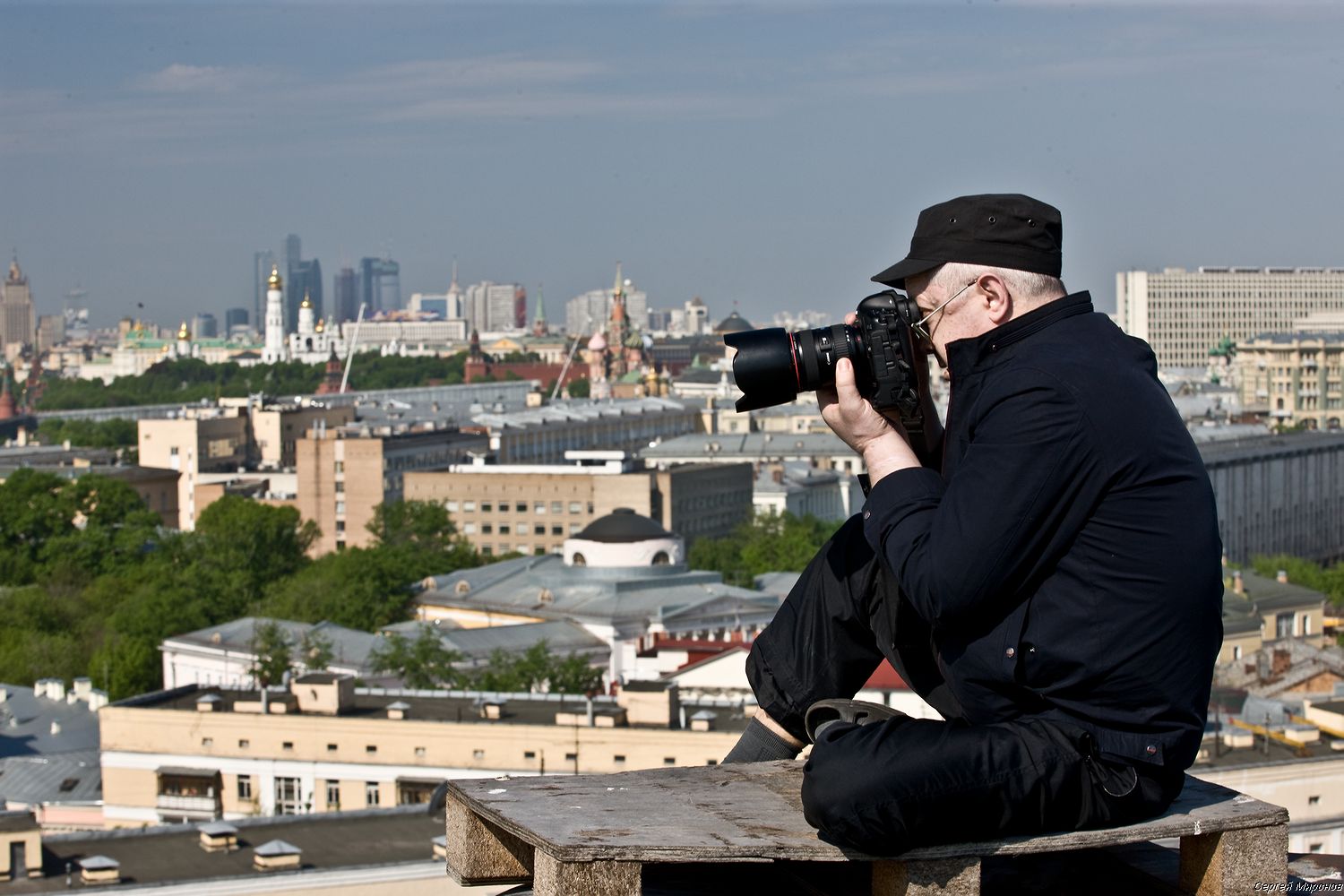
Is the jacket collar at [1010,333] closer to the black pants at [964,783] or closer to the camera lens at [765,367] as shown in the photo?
the camera lens at [765,367]

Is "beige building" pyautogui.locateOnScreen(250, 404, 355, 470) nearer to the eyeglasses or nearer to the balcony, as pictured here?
the balcony

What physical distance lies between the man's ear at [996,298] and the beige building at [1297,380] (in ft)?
260

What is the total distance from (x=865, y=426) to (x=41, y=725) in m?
24.1

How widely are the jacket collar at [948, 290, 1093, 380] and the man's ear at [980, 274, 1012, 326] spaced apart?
0.02 m

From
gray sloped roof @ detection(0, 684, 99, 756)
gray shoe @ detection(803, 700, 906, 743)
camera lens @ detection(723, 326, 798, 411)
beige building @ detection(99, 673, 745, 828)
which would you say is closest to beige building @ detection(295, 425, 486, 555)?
gray sloped roof @ detection(0, 684, 99, 756)

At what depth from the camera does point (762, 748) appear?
3633 millimetres

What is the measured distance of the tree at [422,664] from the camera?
26359 mm

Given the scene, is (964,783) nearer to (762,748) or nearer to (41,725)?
→ (762,748)

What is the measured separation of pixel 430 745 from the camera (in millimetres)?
21047

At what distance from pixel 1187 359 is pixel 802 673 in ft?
382

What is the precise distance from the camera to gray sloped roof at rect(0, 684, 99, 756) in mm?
24891

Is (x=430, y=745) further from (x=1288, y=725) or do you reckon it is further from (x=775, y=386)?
(x=775, y=386)

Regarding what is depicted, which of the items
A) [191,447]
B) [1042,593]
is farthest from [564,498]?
[1042,593]

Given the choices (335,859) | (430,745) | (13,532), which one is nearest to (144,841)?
(335,859)
